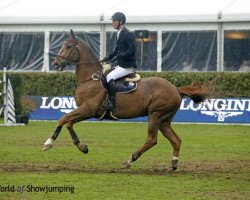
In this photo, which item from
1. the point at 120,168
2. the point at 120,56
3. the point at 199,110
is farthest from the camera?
the point at 199,110

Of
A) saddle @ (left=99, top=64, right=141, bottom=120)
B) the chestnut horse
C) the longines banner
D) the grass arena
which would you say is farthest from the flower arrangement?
saddle @ (left=99, top=64, right=141, bottom=120)

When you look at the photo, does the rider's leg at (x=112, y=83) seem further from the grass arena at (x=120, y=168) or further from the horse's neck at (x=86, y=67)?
Answer: the grass arena at (x=120, y=168)

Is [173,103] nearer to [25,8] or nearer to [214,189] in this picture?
[214,189]

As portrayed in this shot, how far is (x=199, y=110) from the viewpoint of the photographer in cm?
3362

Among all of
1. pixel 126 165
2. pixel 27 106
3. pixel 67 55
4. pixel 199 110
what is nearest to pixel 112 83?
pixel 67 55

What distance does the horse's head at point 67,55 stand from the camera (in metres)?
18.0

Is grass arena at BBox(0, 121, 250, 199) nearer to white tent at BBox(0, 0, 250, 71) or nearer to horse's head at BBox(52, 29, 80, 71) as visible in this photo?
horse's head at BBox(52, 29, 80, 71)

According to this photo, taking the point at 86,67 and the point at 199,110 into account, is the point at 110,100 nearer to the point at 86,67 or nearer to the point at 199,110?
the point at 86,67

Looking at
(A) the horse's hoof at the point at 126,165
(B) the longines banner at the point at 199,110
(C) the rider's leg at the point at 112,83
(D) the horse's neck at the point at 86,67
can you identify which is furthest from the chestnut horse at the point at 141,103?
(B) the longines banner at the point at 199,110

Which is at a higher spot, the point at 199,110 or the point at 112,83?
the point at 112,83

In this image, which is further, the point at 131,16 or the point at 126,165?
the point at 131,16

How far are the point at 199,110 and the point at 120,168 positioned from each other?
1677 centimetres

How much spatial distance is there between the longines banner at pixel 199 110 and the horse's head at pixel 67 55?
46.6 feet

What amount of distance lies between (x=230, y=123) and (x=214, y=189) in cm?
1922
